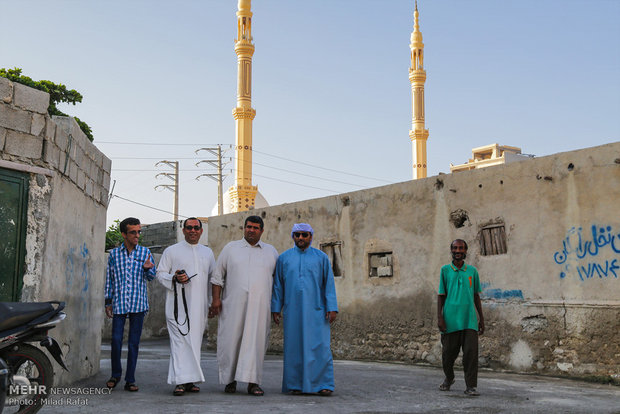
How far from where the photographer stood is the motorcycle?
351cm

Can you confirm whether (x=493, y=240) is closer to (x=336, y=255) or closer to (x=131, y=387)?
(x=336, y=255)

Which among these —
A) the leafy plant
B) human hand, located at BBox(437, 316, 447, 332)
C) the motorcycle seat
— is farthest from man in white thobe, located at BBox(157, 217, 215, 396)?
the leafy plant

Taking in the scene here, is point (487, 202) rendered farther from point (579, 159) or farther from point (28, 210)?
point (28, 210)

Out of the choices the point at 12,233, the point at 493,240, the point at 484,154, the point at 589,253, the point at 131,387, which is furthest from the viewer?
the point at 484,154

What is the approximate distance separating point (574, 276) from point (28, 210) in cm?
608

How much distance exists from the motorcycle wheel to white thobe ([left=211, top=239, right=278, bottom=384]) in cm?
175

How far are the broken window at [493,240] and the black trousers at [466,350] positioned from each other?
3.39 m

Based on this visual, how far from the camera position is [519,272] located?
8.36 metres

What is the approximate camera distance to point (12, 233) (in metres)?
4.75

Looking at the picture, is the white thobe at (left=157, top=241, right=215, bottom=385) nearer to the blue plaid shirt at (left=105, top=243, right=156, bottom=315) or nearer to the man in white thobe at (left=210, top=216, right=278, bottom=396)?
the man in white thobe at (left=210, top=216, right=278, bottom=396)

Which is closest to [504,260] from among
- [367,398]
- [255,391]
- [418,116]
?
[367,398]

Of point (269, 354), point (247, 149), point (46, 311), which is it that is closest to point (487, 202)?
point (269, 354)

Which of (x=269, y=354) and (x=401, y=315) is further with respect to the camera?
(x=269, y=354)

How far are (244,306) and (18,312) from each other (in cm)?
212
